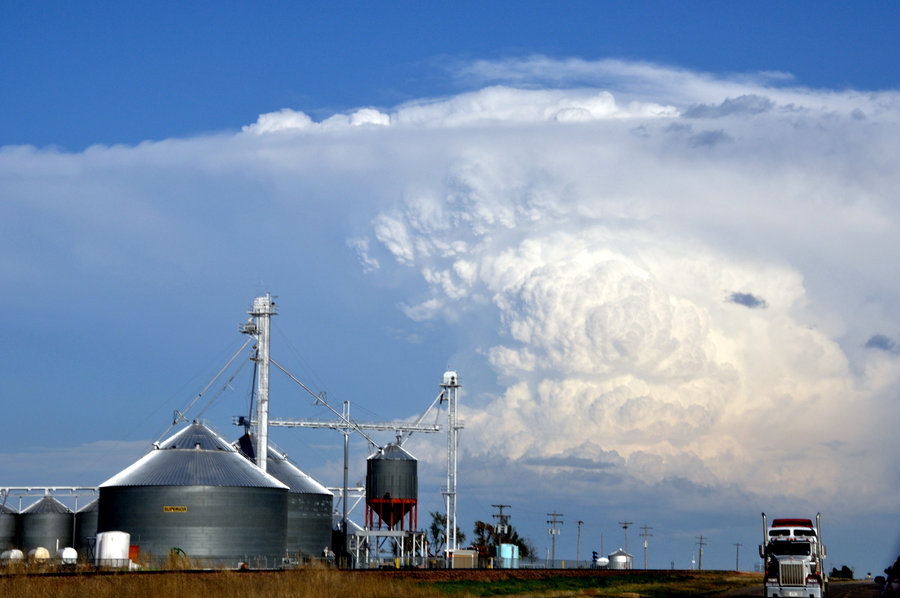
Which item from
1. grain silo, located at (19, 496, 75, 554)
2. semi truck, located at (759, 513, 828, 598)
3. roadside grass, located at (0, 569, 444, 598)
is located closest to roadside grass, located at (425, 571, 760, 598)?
roadside grass, located at (0, 569, 444, 598)

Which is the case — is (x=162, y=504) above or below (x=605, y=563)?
above

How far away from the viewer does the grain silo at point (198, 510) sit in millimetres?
86750

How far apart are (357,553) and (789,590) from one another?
67.2 meters

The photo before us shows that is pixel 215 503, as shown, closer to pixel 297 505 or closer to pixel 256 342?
pixel 297 505

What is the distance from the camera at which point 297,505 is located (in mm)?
103125

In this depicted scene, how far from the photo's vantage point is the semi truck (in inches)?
1722

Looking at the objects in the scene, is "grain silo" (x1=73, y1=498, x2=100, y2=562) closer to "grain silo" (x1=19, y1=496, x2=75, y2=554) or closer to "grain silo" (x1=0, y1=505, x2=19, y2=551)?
"grain silo" (x1=19, y1=496, x2=75, y2=554)

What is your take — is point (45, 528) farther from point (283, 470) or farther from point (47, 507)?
point (283, 470)

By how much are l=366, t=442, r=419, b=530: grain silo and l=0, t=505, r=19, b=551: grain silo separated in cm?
3517

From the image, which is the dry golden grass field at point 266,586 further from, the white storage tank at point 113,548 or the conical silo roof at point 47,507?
the conical silo roof at point 47,507

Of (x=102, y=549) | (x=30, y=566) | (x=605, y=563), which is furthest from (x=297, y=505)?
(x=605, y=563)

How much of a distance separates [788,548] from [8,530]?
89.9 meters

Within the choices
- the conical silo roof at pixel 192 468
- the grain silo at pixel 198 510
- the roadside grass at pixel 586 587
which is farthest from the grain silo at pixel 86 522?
the roadside grass at pixel 586 587

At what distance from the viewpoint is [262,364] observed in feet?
346
